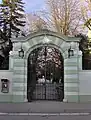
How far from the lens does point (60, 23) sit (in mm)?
42406

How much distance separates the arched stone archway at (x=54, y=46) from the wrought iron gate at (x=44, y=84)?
0.54 metres

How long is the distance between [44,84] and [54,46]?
2.58m

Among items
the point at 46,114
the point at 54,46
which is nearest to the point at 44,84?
the point at 54,46

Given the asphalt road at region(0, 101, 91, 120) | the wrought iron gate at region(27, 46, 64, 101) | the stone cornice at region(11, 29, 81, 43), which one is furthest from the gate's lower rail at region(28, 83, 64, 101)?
the asphalt road at region(0, 101, 91, 120)

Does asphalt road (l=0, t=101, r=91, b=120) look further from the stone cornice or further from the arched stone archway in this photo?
the stone cornice

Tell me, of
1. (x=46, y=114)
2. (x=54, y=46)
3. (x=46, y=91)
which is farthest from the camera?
(x=46, y=91)

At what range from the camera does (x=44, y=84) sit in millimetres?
21844

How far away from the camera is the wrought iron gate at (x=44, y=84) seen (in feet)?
71.5

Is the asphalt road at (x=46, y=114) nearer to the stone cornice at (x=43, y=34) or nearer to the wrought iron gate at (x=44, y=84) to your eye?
the wrought iron gate at (x=44, y=84)

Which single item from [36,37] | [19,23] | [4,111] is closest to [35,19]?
[19,23]

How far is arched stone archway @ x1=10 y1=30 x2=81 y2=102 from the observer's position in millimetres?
21328

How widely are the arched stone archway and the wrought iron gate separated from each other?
0.54 m

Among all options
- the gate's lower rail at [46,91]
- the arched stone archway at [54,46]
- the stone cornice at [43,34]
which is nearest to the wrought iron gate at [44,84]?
the gate's lower rail at [46,91]

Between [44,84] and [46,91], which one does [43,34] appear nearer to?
[44,84]
